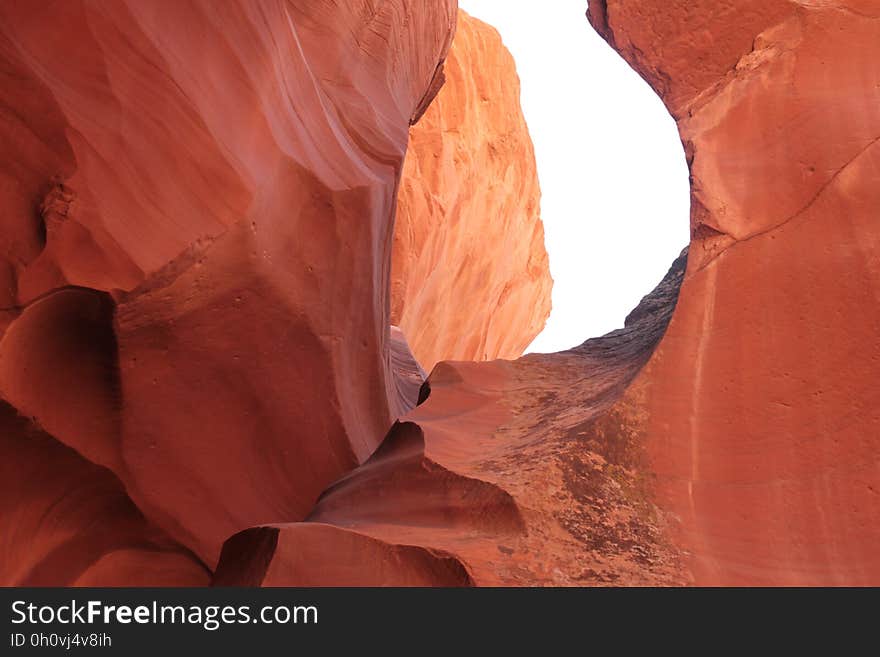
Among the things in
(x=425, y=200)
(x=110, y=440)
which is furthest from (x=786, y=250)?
(x=425, y=200)

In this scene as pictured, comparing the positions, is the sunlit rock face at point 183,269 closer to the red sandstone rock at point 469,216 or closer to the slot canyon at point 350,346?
the slot canyon at point 350,346

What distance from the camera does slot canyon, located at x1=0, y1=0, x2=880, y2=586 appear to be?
2959 mm

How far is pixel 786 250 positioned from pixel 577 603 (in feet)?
5.02

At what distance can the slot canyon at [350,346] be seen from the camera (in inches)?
116

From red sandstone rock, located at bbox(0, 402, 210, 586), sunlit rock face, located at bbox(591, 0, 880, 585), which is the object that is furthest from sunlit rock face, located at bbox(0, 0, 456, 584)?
sunlit rock face, located at bbox(591, 0, 880, 585)

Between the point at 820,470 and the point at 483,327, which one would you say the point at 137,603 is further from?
the point at 483,327

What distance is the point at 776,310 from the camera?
10.3ft

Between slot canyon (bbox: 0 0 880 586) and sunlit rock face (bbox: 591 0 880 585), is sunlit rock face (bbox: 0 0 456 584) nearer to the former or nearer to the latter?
slot canyon (bbox: 0 0 880 586)

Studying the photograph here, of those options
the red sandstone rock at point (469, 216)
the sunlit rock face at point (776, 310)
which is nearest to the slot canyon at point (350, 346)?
the sunlit rock face at point (776, 310)

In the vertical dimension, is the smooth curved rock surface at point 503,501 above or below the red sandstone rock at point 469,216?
below

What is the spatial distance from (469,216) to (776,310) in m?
7.94

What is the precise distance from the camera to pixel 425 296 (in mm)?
9984

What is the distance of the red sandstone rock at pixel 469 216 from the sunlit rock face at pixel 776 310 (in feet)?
17.9

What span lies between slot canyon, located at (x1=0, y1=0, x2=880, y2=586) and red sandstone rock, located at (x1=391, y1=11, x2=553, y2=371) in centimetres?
471
